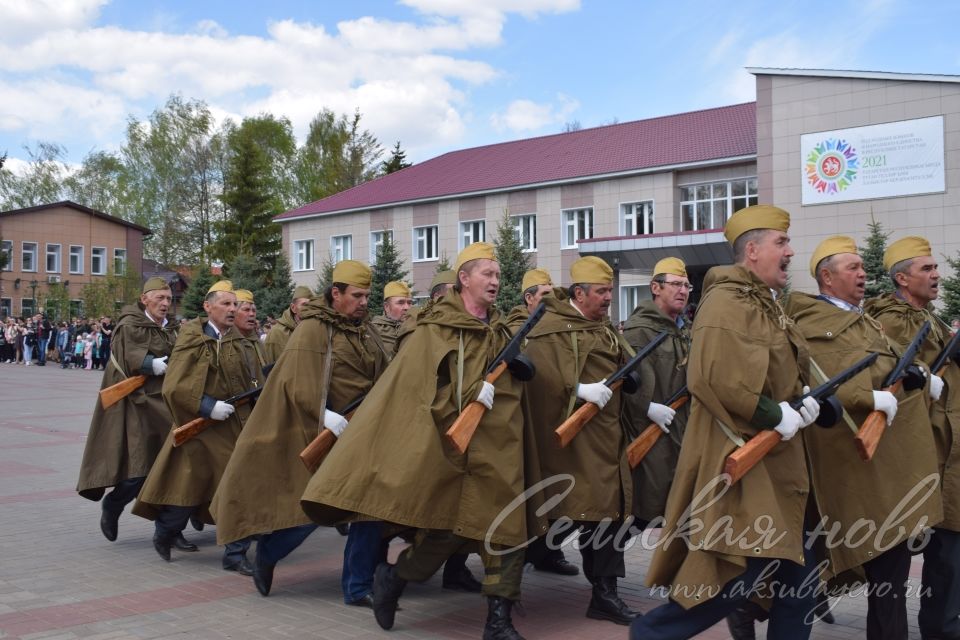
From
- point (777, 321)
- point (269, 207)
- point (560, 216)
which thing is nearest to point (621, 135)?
point (560, 216)

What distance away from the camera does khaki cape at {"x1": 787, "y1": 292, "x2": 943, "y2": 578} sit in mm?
5012

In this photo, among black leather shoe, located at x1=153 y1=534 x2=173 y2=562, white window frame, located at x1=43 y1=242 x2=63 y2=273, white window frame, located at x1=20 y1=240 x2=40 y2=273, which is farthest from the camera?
white window frame, located at x1=43 y1=242 x2=63 y2=273

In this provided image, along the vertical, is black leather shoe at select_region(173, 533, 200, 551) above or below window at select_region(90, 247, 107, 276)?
below

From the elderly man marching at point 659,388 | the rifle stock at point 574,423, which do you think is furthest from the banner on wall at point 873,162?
the rifle stock at point 574,423

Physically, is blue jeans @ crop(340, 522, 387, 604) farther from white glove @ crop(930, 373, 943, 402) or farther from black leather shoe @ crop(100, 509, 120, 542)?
white glove @ crop(930, 373, 943, 402)

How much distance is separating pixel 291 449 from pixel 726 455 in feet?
10.6

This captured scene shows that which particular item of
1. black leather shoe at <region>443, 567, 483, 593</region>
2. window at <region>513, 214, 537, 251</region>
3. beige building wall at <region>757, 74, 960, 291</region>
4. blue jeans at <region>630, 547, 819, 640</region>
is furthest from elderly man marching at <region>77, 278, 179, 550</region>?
window at <region>513, 214, 537, 251</region>

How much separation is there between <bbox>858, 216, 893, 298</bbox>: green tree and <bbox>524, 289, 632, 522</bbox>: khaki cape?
22.0 meters

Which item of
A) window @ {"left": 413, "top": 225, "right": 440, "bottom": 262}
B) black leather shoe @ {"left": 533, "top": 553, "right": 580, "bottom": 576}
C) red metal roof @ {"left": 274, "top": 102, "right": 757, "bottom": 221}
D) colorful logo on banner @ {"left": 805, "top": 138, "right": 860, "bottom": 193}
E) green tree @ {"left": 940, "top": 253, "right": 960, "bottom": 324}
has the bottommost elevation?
black leather shoe @ {"left": 533, "top": 553, "right": 580, "bottom": 576}

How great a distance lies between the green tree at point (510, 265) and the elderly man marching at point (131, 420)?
2618cm

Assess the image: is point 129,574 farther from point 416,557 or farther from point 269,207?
point 269,207

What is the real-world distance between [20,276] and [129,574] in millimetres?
58026

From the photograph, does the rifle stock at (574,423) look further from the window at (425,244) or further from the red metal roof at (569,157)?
the window at (425,244)

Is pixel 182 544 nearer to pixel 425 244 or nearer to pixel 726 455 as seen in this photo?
pixel 726 455
